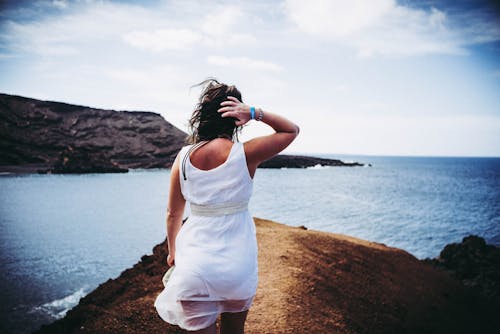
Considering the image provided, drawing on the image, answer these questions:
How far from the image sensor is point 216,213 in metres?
1.67

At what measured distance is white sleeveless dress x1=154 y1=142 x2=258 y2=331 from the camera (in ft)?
5.28

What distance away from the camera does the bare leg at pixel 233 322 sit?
6.04 ft

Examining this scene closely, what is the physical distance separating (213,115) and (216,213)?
553mm

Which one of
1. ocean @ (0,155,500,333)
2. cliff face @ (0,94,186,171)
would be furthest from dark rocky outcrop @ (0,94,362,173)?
ocean @ (0,155,500,333)

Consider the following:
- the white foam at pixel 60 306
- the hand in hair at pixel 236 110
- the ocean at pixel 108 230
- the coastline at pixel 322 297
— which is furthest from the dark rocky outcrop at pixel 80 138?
the hand in hair at pixel 236 110

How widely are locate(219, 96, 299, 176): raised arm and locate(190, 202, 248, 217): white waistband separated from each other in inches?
8.2

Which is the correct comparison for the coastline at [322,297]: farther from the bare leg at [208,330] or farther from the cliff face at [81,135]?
the cliff face at [81,135]

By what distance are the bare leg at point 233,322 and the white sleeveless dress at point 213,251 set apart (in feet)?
0.47

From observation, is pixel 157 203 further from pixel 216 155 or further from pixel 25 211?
pixel 216 155

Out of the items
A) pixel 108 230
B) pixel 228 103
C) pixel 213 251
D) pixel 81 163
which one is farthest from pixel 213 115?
pixel 81 163

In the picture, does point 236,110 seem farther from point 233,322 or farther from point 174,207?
point 233,322

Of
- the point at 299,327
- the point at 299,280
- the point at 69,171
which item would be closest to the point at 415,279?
the point at 299,280

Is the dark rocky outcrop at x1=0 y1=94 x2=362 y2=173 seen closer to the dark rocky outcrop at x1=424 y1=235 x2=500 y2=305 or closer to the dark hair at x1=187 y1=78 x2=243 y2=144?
the dark rocky outcrop at x1=424 y1=235 x2=500 y2=305

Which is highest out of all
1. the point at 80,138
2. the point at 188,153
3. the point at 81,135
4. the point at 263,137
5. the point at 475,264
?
→ the point at 81,135
